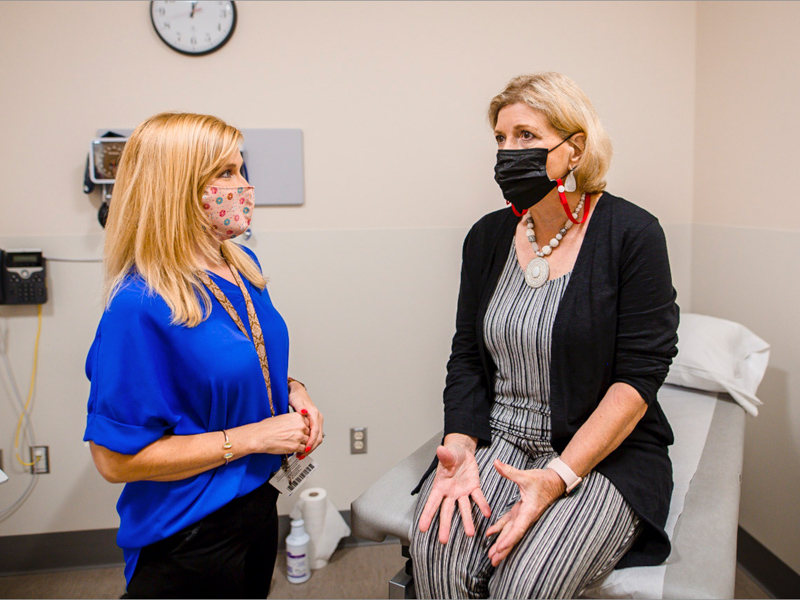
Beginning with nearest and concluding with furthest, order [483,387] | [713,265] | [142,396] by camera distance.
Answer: [142,396], [483,387], [713,265]

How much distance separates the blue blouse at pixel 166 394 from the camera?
105 cm

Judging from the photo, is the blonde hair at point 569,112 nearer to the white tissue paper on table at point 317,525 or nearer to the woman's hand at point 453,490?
the woman's hand at point 453,490

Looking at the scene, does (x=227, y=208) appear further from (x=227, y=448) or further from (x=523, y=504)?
(x=523, y=504)

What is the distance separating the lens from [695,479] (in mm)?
1474

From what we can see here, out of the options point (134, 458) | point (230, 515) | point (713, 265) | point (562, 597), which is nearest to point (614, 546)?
point (562, 597)

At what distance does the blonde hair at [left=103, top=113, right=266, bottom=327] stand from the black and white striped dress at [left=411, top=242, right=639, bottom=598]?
2.28 ft

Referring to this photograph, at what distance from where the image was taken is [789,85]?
182 centimetres

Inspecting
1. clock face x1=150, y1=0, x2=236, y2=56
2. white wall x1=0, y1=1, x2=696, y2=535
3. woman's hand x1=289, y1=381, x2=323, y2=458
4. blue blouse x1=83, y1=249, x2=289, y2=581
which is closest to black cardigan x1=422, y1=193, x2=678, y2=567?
woman's hand x1=289, y1=381, x2=323, y2=458

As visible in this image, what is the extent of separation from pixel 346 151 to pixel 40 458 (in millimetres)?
1576

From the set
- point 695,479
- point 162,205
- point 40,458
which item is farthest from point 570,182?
point 40,458

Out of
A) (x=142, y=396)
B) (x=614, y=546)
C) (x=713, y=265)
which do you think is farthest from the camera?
(x=713, y=265)

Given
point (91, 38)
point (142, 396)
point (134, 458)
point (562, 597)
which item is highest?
point (91, 38)

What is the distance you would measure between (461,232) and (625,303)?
994mm

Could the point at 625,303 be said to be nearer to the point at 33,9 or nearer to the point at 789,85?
the point at 789,85
